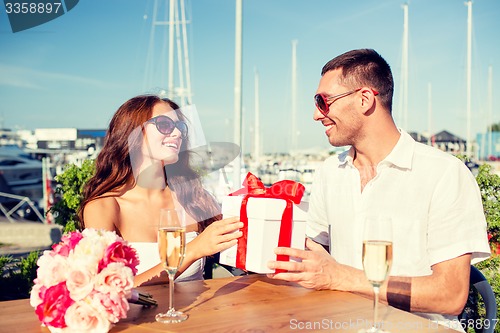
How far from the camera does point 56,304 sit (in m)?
1.47

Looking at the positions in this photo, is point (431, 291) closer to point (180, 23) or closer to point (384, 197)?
point (384, 197)

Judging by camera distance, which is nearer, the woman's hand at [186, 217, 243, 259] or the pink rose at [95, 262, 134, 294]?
the pink rose at [95, 262, 134, 294]

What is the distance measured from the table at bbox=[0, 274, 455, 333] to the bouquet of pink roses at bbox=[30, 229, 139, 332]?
0.15 metres

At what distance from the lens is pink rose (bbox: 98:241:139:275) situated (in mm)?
1511

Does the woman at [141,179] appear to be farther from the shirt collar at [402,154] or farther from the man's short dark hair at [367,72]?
the shirt collar at [402,154]

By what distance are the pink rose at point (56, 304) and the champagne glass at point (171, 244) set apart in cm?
33

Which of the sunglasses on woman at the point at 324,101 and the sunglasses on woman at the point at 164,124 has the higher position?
the sunglasses on woman at the point at 324,101

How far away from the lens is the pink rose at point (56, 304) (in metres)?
1.46

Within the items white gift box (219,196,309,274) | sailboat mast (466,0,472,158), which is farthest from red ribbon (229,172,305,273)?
sailboat mast (466,0,472,158)

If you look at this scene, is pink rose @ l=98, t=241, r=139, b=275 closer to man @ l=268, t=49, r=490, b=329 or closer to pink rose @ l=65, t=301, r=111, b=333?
pink rose @ l=65, t=301, r=111, b=333

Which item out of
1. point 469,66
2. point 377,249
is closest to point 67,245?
point 377,249

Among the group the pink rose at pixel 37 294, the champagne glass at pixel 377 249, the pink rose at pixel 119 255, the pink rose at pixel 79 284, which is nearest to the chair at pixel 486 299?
the champagne glass at pixel 377 249

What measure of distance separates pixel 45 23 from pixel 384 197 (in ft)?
11.0

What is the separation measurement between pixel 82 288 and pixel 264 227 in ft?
2.24
